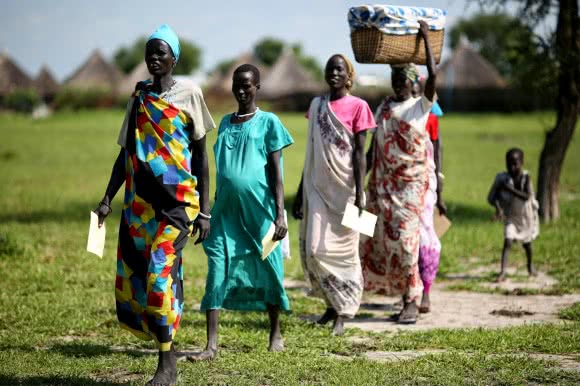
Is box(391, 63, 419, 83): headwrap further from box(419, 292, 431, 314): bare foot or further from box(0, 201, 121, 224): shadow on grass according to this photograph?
box(0, 201, 121, 224): shadow on grass

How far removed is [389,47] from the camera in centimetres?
734

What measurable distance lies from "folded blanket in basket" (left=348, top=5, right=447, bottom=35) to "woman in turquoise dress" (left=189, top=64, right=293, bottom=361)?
55.7 inches

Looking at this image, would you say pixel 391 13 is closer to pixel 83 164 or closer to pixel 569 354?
pixel 569 354

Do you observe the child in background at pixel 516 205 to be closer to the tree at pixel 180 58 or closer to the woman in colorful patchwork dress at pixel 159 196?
the woman in colorful patchwork dress at pixel 159 196

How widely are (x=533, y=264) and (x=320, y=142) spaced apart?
14.0ft

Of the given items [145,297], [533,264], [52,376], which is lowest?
[533,264]

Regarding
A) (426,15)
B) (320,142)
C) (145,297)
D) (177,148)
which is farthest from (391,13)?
(145,297)

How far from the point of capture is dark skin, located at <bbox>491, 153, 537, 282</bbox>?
9844mm

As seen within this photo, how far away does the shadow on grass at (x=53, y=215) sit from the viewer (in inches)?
558

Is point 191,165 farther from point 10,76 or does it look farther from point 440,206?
point 10,76

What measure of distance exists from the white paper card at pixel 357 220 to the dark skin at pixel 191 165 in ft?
5.91

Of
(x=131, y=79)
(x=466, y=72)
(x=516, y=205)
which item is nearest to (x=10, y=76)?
(x=131, y=79)

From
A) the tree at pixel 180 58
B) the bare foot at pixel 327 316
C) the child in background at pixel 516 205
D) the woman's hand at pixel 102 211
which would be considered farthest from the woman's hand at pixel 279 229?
the tree at pixel 180 58

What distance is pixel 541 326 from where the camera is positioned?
23.5 feet
